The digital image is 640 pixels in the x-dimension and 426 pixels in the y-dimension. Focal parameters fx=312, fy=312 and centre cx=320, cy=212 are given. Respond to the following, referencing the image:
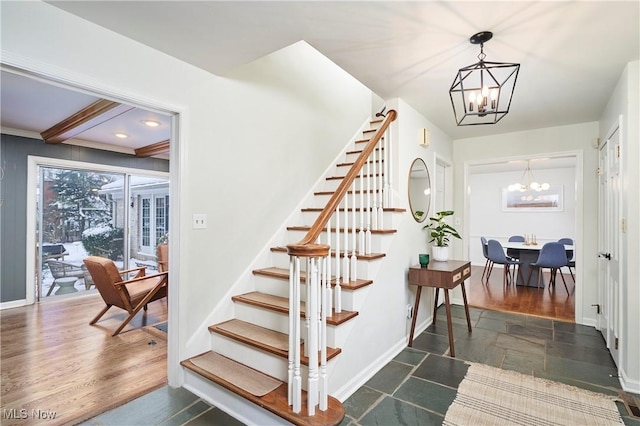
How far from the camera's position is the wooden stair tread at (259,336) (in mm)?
2051

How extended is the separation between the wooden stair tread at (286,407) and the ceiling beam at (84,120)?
2.64m

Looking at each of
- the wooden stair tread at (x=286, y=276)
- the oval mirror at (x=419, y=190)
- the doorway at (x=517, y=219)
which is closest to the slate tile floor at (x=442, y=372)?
the wooden stair tread at (x=286, y=276)

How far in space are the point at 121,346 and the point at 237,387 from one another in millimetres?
1749

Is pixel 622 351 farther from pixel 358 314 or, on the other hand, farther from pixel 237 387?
pixel 237 387

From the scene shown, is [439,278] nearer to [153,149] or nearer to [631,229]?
[631,229]

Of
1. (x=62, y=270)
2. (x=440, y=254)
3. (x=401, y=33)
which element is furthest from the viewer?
(x=62, y=270)

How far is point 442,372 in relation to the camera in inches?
99.3

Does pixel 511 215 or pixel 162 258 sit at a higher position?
pixel 511 215

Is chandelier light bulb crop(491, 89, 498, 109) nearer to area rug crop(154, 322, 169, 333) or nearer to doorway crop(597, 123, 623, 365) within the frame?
doorway crop(597, 123, 623, 365)

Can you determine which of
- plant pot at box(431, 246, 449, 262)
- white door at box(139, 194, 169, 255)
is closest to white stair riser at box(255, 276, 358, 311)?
plant pot at box(431, 246, 449, 262)

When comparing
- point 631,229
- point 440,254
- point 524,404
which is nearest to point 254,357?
point 524,404

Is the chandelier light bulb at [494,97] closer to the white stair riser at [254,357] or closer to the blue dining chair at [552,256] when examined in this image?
the white stair riser at [254,357]

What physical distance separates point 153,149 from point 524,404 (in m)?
5.68

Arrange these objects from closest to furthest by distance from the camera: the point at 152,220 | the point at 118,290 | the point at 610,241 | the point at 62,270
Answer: the point at 610,241
the point at 118,290
the point at 62,270
the point at 152,220
